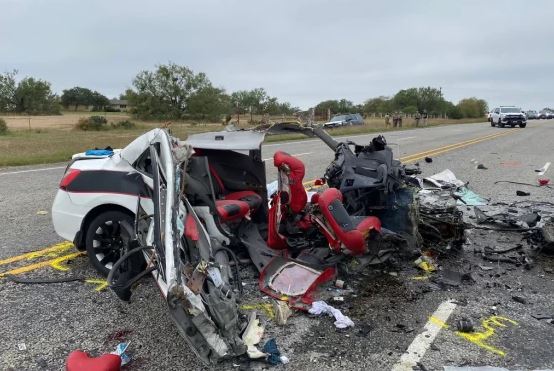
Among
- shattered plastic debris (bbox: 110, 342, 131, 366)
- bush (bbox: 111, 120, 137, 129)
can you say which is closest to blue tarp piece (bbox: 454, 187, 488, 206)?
shattered plastic debris (bbox: 110, 342, 131, 366)

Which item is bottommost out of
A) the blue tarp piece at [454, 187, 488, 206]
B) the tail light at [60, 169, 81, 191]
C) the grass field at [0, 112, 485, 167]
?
the grass field at [0, 112, 485, 167]

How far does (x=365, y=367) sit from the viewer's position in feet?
10.3

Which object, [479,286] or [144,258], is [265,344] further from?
[479,286]

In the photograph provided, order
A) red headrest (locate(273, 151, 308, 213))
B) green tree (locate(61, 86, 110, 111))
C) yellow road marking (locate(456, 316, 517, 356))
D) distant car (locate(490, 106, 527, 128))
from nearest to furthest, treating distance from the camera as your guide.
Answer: yellow road marking (locate(456, 316, 517, 356)), red headrest (locate(273, 151, 308, 213)), distant car (locate(490, 106, 527, 128)), green tree (locate(61, 86, 110, 111))

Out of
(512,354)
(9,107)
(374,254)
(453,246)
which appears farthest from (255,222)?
(9,107)

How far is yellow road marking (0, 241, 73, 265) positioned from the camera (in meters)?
4.98

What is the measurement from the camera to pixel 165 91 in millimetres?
61906

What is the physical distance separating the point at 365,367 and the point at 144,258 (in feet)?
5.48

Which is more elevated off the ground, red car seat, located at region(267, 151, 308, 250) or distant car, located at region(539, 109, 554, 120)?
distant car, located at region(539, 109, 554, 120)

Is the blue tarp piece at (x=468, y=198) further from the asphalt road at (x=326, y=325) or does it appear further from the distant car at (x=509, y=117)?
the distant car at (x=509, y=117)

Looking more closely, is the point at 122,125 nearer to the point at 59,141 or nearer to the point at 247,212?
the point at 59,141

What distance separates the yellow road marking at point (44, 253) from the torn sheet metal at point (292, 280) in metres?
2.42

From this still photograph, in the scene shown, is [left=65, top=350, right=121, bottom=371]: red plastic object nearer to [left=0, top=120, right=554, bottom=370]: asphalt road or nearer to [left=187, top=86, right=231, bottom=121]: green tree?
[left=0, top=120, right=554, bottom=370]: asphalt road

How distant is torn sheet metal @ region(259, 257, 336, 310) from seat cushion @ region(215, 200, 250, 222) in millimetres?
584
